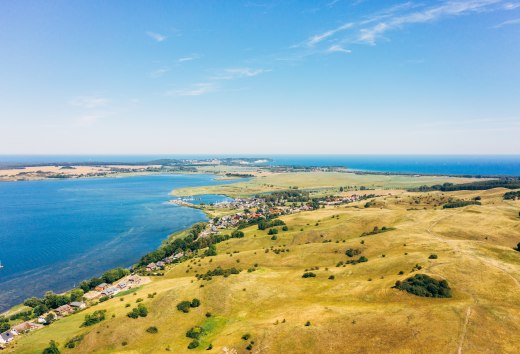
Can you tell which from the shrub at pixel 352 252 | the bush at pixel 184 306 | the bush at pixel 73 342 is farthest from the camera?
the shrub at pixel 352 252

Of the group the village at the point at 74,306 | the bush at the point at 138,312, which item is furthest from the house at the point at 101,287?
the bush at the point at 138,312

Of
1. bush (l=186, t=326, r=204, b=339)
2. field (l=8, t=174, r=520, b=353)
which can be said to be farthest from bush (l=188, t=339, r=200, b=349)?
bush (l=186, t=326, r=204, b=339)

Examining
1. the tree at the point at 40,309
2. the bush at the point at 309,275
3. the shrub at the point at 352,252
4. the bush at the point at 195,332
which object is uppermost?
the shrub at the point at 352,252

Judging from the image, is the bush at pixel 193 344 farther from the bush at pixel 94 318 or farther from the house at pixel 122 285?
the house at pixel 122 285

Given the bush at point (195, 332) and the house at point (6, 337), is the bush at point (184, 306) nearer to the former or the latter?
the bush at point (195, 332)

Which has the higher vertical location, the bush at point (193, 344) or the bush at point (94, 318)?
the bush at point (193, 344)

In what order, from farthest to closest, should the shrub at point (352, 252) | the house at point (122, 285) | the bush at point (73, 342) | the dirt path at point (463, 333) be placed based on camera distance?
the shrub at point (352, 252) → the house at point (122, 285) → the bush at point (73, 342) → the dirt path at point (463, 333)

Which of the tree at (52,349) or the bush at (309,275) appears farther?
the bush at (309,275)

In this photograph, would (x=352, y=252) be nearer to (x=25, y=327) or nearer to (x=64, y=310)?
(x=64, y=310)
